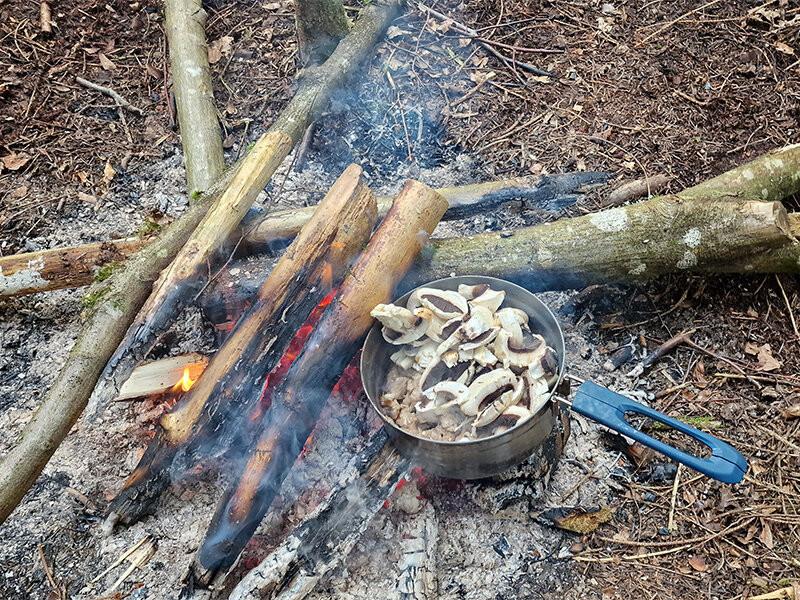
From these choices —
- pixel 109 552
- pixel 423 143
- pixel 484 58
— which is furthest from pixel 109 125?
pixel 109 552

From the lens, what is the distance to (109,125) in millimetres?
5527

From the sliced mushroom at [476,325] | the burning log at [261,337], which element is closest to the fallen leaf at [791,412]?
the sliced mushroom at [476,325]

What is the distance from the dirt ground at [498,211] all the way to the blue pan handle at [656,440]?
64 cm

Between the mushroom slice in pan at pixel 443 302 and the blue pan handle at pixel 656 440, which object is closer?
the blue pan handle at pixel 656 440

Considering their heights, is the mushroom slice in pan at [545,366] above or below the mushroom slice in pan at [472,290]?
below

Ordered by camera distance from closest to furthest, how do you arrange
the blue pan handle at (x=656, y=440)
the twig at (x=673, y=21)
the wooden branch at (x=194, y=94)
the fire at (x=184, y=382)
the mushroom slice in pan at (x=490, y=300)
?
the blue pan handle at (x=656, y=440), the mushroom slice in pan at (x=490, y=300), the fire at (x=184, y=382), the wooden branch at (x=194, y=94), the twig at (x=673, y=21)

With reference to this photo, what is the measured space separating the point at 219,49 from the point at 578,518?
16.2 feet

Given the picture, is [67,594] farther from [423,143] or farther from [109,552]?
[423,143]

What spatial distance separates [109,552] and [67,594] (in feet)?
0.81

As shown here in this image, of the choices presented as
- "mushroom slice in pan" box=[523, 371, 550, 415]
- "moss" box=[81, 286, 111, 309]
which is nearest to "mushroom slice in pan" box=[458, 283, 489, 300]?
"mushroom slice in pan" box=[523, 371, 550, 415]

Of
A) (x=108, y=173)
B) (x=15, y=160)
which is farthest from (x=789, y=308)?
(x=15, y=160)

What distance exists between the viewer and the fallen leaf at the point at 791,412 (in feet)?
11.4

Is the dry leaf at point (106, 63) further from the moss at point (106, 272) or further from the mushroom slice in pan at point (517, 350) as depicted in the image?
the mushroom slice in pan at point (517, 350)

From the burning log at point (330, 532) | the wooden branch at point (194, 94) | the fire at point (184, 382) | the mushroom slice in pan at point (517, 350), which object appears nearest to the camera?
the burning log at point (330, 532)
